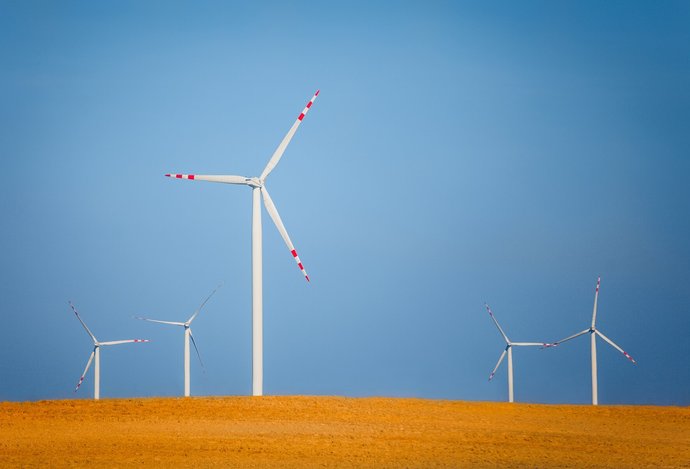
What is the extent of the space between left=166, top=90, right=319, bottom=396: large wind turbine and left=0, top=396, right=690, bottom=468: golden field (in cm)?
258

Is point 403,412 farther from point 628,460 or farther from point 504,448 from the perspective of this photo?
point 628,460

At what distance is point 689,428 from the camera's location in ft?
137

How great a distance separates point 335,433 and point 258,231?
13836 mm

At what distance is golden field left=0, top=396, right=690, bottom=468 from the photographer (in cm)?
3020

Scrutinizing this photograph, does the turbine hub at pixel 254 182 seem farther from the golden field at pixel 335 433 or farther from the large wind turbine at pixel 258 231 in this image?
the golden field at pixel 335 433

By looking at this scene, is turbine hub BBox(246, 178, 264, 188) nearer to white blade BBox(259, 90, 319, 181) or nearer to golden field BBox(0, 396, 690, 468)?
white blade BBox(259, 90, 319, 181)

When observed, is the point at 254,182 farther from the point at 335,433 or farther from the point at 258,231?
the point at 335,433

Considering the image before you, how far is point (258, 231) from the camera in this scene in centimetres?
4756

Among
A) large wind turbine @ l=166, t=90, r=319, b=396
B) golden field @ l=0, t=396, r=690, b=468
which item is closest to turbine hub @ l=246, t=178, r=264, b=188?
large wind turbine @ l=166, t=90, r=319, b=396

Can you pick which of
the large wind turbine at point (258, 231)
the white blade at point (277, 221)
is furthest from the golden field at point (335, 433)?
the white blade at point (277, 221)

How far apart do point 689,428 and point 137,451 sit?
71.1 ft

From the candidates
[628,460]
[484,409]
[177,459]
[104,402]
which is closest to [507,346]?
[484,409]

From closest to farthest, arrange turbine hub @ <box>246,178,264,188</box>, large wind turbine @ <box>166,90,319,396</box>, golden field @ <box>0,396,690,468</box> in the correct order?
golden field @ <box>0,396,690,468</box>
large wind turbine @ <box>166,90,319,396</box>
turbine hub @ <box>246,178,264,188</box>

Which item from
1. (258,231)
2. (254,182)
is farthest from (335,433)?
(254,182)
